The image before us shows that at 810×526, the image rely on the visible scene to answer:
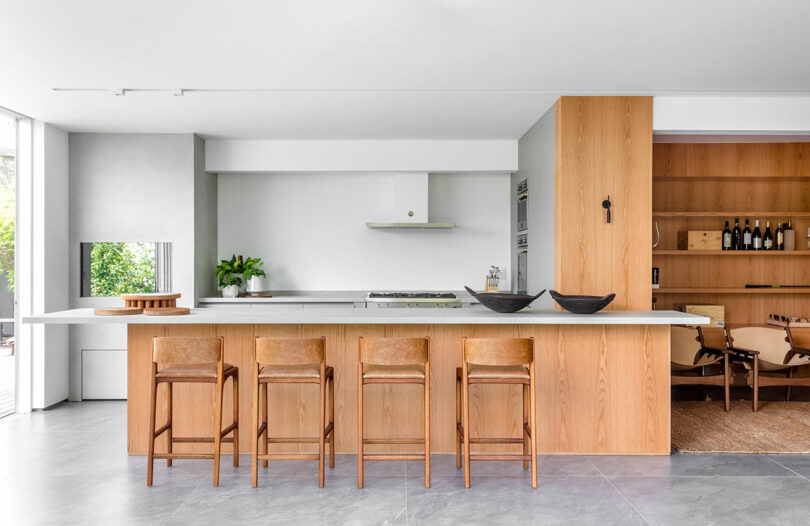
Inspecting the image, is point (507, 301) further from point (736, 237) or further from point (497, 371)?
point (736, 237)

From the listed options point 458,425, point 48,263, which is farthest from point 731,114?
point 48,263

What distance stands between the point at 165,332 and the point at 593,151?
11.0ft

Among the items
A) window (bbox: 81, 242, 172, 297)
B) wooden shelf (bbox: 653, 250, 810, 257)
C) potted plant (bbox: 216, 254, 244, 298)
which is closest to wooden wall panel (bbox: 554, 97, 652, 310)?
wooden shelf (bbox: 653, 250, 810, 257)

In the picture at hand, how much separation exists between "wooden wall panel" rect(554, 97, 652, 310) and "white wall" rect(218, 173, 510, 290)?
2.33 metres

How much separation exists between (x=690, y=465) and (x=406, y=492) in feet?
6.21

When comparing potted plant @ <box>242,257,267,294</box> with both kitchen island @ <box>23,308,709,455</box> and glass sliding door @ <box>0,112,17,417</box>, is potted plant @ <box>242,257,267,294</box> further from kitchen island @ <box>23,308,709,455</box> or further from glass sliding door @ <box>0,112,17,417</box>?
kitchen island @ <box>23,308,709,455</box>

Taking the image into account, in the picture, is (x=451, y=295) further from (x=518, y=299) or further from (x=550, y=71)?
(x=550, y=71)

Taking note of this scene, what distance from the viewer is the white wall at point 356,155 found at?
6039 mm

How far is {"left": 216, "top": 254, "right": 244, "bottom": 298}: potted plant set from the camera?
6.11m

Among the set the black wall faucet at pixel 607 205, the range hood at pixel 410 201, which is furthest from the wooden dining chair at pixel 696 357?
the range hood at pixel 410 201

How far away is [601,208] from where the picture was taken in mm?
4289

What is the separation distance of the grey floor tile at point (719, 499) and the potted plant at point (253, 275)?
421cm

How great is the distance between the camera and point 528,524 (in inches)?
→ 110

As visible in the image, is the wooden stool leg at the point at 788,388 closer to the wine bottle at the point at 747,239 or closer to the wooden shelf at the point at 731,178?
the wine bottle at the point at 747,239
